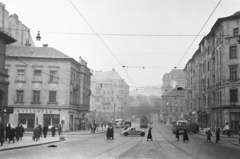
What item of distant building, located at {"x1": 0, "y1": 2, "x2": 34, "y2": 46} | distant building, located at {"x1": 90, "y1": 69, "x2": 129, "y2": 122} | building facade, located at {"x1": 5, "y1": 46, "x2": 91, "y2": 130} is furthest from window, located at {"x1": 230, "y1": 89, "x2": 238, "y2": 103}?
distant building, located at {"x1": 90, "y1": 69, "x2": 129, "y2": 122}

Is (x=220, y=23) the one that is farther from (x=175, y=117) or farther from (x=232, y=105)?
(x=175, y=117)

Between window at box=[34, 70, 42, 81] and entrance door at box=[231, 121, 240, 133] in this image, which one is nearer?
entrance door at box=[231, 121, 240, 133]

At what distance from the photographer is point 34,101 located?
1930 inches

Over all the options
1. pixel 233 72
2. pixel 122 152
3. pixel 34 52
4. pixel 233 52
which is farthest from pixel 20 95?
pixel 122 152

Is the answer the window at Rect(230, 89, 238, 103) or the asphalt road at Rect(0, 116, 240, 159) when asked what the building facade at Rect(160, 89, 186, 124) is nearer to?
the window at Rect(230, 89, 238, 103)

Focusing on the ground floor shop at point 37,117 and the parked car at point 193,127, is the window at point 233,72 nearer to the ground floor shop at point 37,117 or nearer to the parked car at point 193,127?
the parked car at point 193,127

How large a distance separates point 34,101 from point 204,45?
1361 inches

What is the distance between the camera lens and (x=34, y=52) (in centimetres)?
5044

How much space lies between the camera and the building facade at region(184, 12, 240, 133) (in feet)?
149

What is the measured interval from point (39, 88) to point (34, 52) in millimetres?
6064

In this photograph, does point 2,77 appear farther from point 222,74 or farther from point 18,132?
point 222,74

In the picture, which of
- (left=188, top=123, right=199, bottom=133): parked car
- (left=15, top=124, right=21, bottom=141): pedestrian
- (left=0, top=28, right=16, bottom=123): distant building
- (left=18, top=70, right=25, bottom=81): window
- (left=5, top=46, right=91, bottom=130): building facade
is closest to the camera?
(left=15, top=124, right=21, bottom=141): pedestrian

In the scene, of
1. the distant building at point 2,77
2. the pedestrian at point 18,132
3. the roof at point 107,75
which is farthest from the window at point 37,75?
the roof at point 107,75

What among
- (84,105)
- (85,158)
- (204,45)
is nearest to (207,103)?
(204,45)
